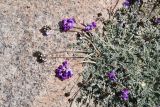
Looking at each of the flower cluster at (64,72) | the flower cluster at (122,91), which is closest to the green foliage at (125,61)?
the flower cluster at (122,91)

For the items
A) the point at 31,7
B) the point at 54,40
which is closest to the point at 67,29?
the point at 54,40

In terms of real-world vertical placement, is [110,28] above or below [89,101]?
above

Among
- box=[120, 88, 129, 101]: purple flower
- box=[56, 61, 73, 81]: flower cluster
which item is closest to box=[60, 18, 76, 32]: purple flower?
box=[56, 61, 73, 81]: flower cluster

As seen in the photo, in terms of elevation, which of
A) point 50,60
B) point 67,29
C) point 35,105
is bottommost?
point 35,105

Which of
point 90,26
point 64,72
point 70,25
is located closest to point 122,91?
point 64,72

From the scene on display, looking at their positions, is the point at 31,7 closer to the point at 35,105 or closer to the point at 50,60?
the point at 50,60

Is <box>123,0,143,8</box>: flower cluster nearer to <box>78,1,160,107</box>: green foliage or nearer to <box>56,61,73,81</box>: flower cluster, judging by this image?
<box>78,1,160,107</box>: green foliage
